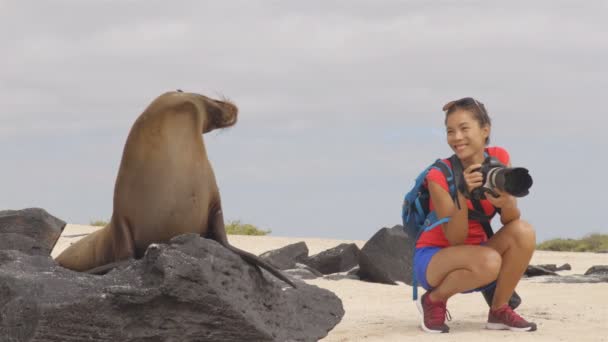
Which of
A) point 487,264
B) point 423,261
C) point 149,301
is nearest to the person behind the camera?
point 149,301

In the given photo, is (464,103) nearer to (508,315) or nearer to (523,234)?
(523,234)

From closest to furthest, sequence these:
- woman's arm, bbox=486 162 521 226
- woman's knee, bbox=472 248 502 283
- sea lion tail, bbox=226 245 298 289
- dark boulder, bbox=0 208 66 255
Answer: sea lion tail, bbox=226 245 298 289 → woman's arm, bbox=486 162 521 226 → woman's knee, bbox=472 248 502 283 → dark boulder, bbox=0 208 66 255

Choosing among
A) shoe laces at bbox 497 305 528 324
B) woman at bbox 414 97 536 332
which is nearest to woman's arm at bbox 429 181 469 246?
woman at bbox 414 97 536 332

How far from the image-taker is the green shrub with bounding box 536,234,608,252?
23.1m

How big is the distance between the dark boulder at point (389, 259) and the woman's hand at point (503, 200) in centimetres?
481

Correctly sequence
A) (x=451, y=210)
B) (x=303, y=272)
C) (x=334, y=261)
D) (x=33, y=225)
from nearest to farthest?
1. (x=451, y=210)
2. (x=33, y=225)
3. (x=303, y=272)
4. (x=334, y=261)

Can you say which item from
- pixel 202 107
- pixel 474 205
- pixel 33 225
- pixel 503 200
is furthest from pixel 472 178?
pixel 33 225

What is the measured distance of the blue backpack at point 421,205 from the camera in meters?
5.73

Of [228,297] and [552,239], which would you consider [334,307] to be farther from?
[552,239]

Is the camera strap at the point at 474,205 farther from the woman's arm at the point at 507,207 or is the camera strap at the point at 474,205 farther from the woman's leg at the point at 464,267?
the woman's leg at the point at 464,267

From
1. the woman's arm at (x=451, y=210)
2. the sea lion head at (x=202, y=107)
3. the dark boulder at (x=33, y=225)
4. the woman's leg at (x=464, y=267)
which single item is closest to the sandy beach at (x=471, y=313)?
the woman's leg at (x=464, y=267)

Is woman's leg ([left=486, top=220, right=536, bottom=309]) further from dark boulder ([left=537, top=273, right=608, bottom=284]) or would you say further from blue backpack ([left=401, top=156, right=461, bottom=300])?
dark boulder ([left=537, top=273, right=608, bottom=284])

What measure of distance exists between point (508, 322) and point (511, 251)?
1.68 ft

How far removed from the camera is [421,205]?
599cm
